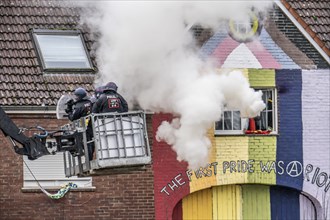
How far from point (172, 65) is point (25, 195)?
4.25 m

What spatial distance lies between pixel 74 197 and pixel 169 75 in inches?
135

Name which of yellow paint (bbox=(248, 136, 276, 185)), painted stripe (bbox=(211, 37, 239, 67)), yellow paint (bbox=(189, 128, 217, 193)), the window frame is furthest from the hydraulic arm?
yellow paint (bbox=(248, 136, 276, 185))

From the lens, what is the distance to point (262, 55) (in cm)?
3338

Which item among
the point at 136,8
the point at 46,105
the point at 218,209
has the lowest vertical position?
the point at 218,209

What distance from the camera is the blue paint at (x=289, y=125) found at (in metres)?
33.2

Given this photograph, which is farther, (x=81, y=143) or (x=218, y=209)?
(x=218, y=209)

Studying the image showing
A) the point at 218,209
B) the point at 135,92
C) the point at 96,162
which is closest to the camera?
the point at 96,162

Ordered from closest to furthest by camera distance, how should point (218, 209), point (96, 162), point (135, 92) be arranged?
1. point (96, 162)
2. point (135, 92)
3. point (218, 209)

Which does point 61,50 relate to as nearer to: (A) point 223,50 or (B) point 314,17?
(A) point 223,50

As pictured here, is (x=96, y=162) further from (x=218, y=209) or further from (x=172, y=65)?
(x=218, y=209)

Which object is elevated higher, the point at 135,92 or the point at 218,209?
the point at 135,92

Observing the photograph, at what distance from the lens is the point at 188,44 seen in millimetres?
32031

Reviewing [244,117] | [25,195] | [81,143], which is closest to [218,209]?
[244,117]

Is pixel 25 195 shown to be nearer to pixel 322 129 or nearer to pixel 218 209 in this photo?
pixel 218 209
